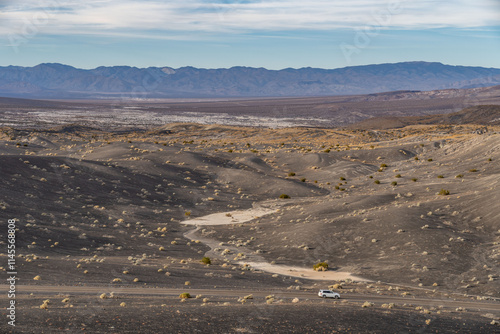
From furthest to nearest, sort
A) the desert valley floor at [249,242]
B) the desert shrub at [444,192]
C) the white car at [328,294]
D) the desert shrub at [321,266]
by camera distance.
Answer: the desert shrub at [444,192] → the desert shrub at [321,266] → the white car at [328,294] → the desert valley floor at [249,242]

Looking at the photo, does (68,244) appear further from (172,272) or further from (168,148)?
(168,148)

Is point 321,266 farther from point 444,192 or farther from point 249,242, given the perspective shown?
point 444,192

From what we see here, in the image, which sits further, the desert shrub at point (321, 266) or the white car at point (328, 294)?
the desert shrub at point (321, 266)

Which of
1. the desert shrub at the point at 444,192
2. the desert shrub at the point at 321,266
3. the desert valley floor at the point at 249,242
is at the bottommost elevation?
the desert shrub at the point at 321,266

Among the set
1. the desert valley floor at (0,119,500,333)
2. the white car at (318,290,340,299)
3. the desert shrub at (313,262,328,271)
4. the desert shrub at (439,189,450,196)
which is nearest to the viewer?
the desert valley floor at (0,119,500,333)

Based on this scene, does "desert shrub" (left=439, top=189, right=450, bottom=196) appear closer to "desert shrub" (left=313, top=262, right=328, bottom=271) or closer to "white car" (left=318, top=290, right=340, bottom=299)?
"desert shrub" (left=313, top=262, right=328, bottom=271)

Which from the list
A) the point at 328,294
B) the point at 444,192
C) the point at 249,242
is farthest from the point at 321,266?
the point at 444,192

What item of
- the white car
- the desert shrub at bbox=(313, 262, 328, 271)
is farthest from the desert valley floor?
the desert shrub at bbox=(313, 262, 328, 271)

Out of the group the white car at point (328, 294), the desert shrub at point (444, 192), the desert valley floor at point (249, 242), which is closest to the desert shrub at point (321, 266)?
the desert valley floor at point (249, 242)

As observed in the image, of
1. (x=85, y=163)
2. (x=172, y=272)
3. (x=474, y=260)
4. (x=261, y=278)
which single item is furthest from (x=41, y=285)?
(x=85, y=163)

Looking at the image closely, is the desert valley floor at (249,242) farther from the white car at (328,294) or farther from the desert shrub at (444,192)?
the desert shrub at (444,192)

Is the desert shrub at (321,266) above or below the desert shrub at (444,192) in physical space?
below
